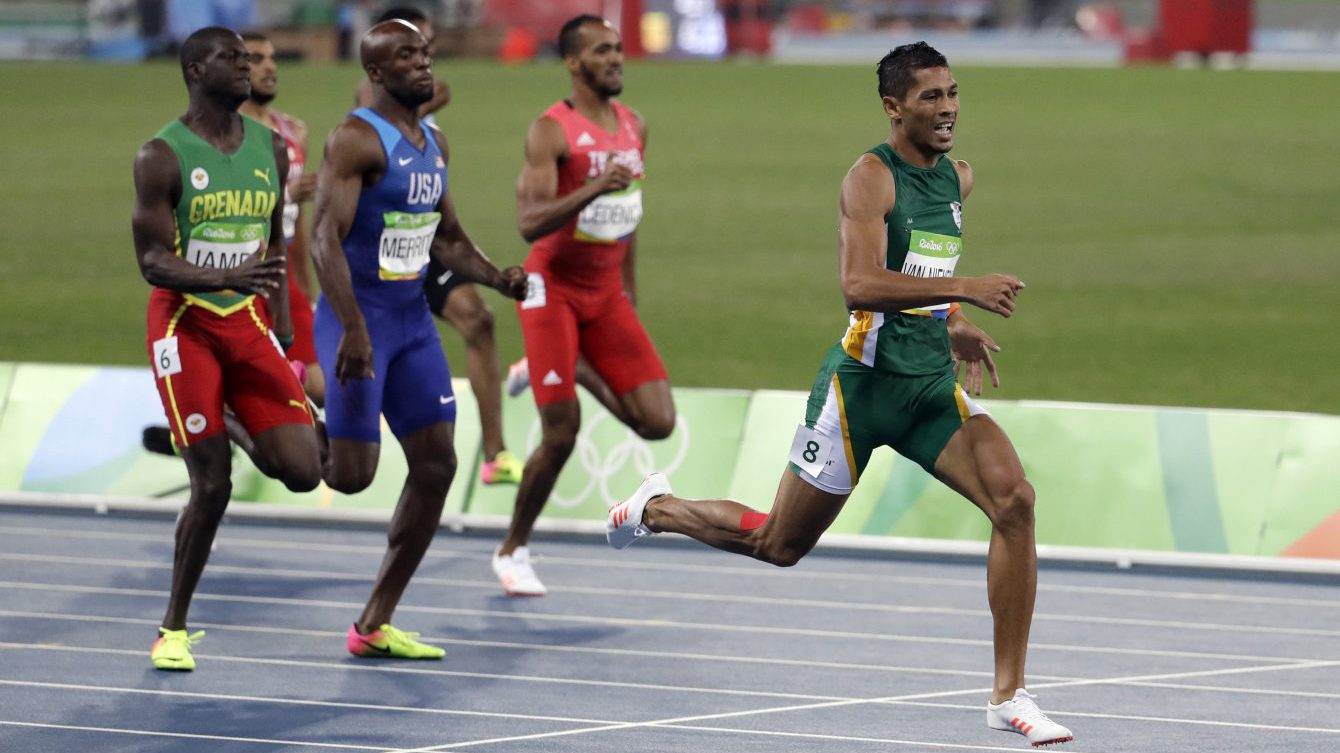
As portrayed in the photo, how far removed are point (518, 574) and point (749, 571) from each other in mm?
1240

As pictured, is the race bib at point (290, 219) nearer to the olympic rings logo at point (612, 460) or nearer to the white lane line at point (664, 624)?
the olympic rings logo at point (612, 460)

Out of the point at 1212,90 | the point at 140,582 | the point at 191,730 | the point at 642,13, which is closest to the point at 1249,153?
the point at 1212,90

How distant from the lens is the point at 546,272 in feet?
30.3

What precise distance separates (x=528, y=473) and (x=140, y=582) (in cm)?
183

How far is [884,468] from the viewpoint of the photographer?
10086 millimetres

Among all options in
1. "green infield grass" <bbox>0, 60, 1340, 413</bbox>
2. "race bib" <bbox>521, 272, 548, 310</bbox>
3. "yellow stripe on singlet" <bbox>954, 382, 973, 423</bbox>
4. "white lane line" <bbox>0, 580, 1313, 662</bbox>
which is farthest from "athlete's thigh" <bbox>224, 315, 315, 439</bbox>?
"green infield grass" <bbox>0, 60, 1340, 413</bbox>

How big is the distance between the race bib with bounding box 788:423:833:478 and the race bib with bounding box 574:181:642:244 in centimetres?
289

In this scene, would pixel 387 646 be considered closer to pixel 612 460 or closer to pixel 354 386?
pixel 354 386

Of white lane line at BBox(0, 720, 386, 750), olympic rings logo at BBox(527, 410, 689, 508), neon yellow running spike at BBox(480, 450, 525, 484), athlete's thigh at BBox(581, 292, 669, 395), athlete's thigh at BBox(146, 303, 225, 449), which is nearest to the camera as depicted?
white lane line at BBox(0, 720, 386, 750)

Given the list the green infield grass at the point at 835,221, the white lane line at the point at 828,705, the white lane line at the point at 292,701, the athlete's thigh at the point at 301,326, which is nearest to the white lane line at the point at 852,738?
the white lane line at the point at 828,705

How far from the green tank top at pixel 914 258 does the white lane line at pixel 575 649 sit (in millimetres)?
1812

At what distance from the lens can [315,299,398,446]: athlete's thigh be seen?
25.4ft

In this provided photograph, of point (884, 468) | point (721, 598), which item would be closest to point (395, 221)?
point (721, 598)

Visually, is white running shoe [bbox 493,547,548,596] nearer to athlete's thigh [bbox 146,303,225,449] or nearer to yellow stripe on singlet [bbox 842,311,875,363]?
athlete's thigh [bbox 146,303,225,449]
